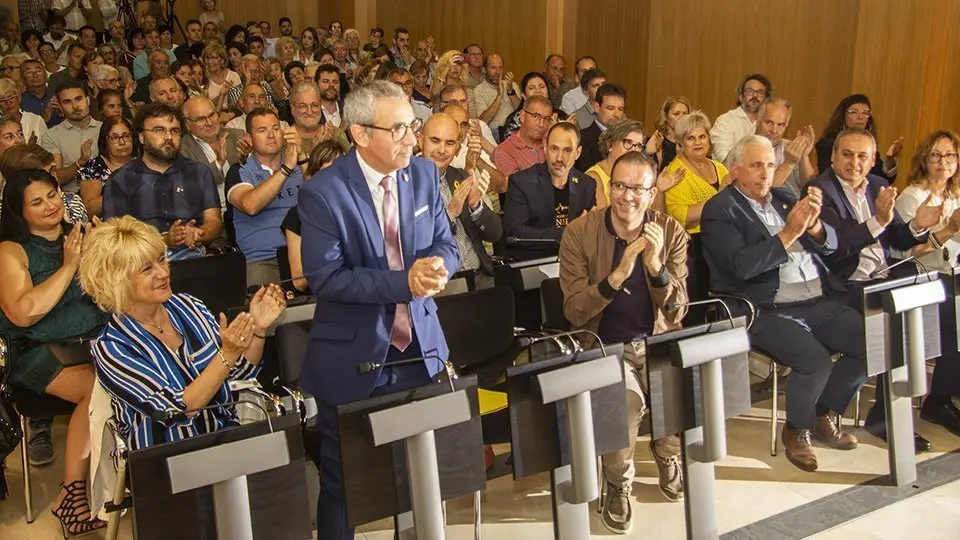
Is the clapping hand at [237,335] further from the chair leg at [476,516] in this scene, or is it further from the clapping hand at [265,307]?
the chair leg at [476,516]

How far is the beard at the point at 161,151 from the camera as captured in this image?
4051mm

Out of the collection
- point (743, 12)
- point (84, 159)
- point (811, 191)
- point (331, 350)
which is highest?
point (743, 12)

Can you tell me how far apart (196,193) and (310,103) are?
39.4 inches

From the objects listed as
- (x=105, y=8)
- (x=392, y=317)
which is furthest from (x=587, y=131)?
(x=105, y=8)

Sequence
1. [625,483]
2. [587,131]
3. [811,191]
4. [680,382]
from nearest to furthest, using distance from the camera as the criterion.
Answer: [680,382]
[625,483]
[811,191]
[587,131]

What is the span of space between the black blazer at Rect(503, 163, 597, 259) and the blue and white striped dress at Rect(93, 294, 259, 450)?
182 centimetres

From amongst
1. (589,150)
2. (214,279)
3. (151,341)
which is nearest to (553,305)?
(214,279)

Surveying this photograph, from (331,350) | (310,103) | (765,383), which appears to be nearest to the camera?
(331,350)

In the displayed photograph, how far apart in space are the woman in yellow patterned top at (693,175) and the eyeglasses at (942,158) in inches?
34.8

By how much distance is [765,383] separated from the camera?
411 centimetres

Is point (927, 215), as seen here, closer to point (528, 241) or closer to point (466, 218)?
point (528, 241)

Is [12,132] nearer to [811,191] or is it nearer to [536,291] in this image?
[536,291]

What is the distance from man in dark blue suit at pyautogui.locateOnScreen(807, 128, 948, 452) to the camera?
3721 millimetres

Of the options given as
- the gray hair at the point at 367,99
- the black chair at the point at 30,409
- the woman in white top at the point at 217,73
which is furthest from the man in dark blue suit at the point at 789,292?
the woman in white top at the point at 217,73
